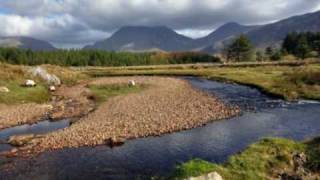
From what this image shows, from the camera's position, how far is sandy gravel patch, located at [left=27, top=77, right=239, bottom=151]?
145 feet

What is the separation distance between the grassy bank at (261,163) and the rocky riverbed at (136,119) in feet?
51.6

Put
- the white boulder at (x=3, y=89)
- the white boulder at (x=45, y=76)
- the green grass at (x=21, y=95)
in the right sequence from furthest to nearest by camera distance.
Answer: the white boulder at (x=45, y=76) → the white boulder at (x=3, y=89) → the green grass at (x=21, y=95)

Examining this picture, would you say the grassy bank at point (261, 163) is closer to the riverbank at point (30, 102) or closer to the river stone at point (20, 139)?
the river stone at point (20, 139)

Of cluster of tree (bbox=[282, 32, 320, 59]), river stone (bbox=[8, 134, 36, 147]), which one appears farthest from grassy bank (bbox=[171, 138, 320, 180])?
cluster of tree (bbox=[282, 32, 320, 59])

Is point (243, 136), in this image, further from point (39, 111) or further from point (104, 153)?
point (39, 111)

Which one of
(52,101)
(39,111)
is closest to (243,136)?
(39,111)

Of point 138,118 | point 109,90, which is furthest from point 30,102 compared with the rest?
point 138,118

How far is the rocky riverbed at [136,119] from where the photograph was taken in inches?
1719

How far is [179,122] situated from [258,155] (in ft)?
69.6

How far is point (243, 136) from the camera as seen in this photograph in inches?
1752

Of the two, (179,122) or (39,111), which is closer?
(179,122)

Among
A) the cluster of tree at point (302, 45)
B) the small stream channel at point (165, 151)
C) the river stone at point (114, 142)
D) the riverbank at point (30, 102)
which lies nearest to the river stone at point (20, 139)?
the small stream channel at point (165, 151)

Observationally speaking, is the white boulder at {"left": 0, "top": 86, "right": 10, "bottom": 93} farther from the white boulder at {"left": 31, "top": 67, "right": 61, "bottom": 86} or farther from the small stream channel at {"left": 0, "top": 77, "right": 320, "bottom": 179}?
the small stream channel at {"left": 0, "top": 77, "right": 320, "bottom": 179}

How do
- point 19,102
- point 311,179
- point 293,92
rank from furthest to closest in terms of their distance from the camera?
point 293,92 < point 19,102 < point 311,179
